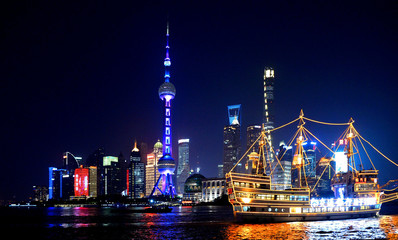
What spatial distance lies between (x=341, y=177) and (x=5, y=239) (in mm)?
93947

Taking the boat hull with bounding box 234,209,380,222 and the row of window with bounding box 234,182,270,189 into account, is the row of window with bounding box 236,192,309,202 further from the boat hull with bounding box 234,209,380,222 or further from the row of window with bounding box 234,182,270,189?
the boat hull with bounding box 234,209,380,222

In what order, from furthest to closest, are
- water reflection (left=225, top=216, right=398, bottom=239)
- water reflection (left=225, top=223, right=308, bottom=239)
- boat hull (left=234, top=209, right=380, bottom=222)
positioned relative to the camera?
boat hull (left=234, top=209, right=380, bottom=222) < water reflection (left=225, top=216, right=398, bottom=239) < water reflection (left=225, top=223, right=308, bottom=239)

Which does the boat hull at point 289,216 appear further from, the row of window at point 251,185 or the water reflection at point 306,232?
the row of window at point 251,185

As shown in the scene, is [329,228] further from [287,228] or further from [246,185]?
[246,185]

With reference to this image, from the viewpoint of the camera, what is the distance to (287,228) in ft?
272

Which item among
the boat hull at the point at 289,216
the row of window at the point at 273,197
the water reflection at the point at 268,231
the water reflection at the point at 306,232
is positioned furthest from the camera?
the boat hull at the point at 289,216

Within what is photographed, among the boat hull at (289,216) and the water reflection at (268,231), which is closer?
the water reflection at (268,231)

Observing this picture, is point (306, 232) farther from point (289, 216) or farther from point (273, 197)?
point (289, 216)

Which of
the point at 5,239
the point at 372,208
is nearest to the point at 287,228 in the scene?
the point at 372,208

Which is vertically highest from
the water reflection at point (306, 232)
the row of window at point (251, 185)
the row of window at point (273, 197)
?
the row of window at point (251, 185)

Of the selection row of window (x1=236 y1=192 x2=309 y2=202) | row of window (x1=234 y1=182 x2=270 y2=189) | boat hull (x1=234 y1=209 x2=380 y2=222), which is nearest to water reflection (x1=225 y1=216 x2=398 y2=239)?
boat hull (x1=234 y1=209 x2=380 y2=222)

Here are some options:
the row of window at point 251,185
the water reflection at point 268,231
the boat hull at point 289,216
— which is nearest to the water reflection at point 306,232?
the water reflection at point 268,231

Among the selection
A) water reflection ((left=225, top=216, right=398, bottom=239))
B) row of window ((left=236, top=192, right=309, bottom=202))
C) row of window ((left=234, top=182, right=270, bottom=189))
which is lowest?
water reflection ((left=225, top=216, right=398, bottom=239))

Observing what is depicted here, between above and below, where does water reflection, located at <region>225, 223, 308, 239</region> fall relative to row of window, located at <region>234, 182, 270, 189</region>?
below
